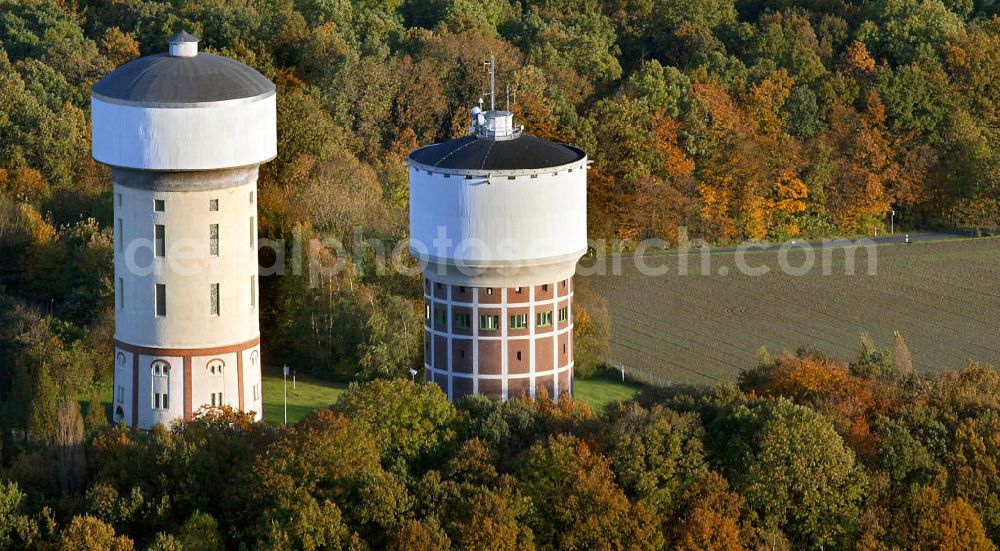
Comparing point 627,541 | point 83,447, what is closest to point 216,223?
point 83,447

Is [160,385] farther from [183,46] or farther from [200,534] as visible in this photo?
[200,534]

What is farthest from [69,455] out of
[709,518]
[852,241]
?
[852,241]

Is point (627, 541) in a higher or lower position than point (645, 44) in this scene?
lower

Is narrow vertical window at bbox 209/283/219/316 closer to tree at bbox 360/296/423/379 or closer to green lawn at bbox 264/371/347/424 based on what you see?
green lawn at bbox 264/371/347/424

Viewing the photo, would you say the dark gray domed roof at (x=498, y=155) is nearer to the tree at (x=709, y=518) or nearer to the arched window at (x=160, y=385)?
the arched window at (x=160, y=385)

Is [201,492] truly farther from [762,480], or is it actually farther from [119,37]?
[119,37]
